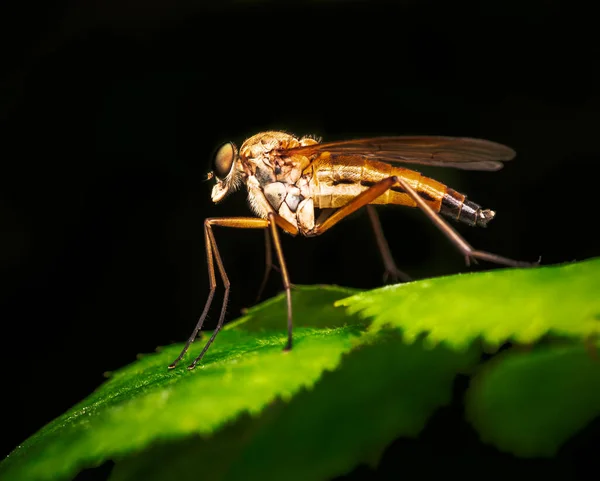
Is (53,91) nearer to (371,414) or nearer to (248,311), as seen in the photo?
(248,311)

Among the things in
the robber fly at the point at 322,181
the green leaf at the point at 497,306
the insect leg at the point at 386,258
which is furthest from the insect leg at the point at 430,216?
the green leaf at the point at 497,306

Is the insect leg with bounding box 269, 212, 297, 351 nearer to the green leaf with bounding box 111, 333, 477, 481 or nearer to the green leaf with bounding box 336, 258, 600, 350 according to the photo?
the green leaf with bounding box 111, 333, 477, 481

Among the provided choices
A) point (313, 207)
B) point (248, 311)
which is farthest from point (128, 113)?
point (248, 311)

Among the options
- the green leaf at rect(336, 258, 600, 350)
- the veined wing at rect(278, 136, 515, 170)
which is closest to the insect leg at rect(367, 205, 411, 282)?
the veined wing at rect(278, 136, 515, 170)

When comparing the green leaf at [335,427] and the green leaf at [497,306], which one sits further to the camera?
the green leaf at [335,427]

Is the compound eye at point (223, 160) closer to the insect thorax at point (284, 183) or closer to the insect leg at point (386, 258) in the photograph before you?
the insect thorax at point (284, 183)

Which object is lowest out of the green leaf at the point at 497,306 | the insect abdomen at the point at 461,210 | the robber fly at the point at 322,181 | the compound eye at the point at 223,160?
the insect abdomen at the point at 461,210

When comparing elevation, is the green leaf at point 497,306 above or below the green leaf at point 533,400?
above
